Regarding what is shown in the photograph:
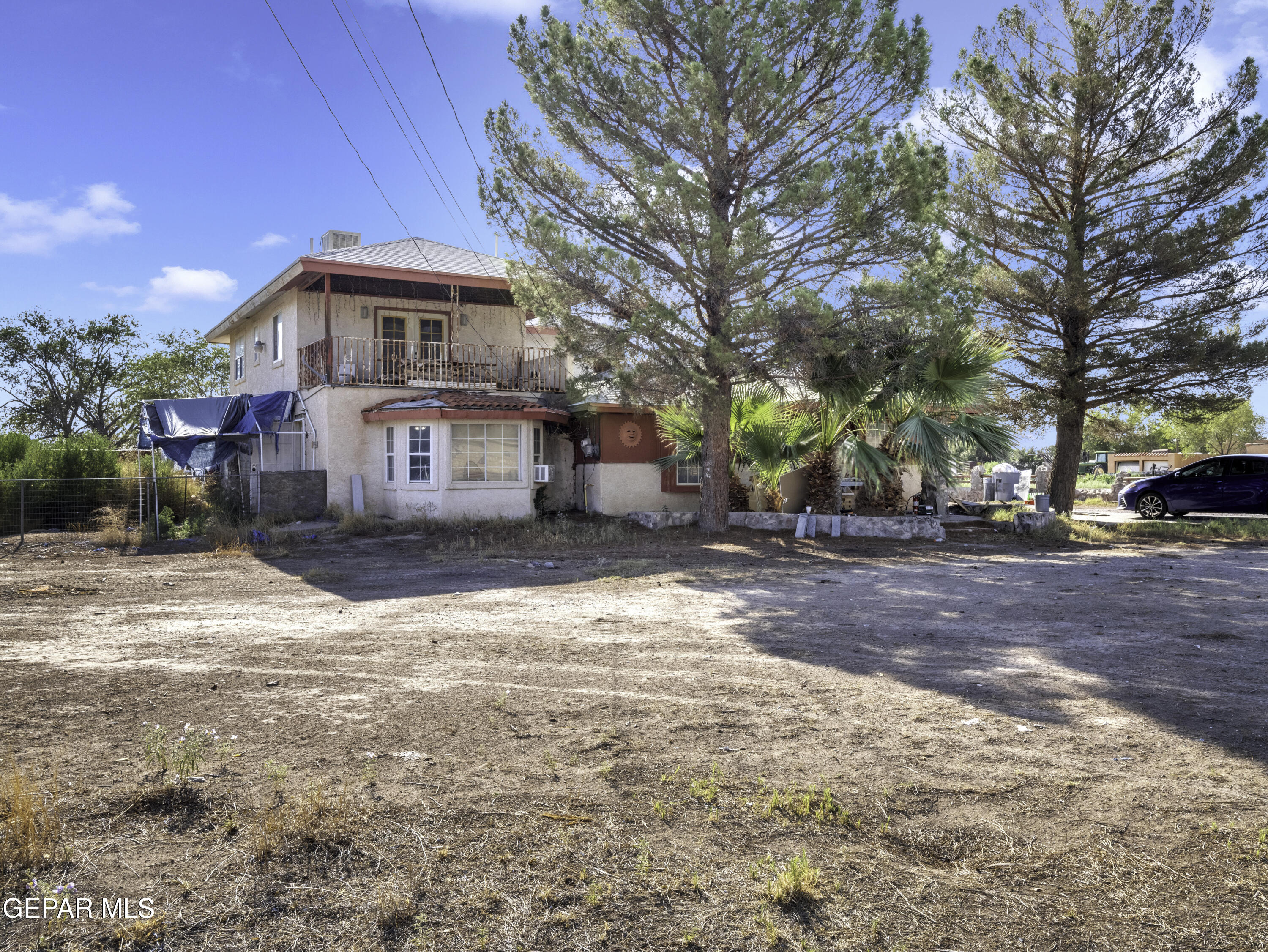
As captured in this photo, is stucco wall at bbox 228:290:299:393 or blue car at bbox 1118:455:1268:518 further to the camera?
stucco wall at bbox 228:290:299:393

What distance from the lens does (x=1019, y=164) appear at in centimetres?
1817

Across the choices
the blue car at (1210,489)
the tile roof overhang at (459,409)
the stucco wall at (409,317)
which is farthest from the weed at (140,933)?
the blue car at (1210,489)

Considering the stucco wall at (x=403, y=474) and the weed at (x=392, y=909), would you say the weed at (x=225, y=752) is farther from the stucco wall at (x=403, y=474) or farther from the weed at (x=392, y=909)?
the stucco wall at (x=403, y=474)

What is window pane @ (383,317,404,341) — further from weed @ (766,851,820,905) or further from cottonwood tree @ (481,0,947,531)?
weed @ (766,851,820,905)

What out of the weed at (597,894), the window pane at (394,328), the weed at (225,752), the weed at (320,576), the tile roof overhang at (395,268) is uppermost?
the tile roof overhang at (395,268)

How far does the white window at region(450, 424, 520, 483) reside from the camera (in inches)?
694

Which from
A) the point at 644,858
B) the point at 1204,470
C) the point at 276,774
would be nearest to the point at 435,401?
the point at 276,774

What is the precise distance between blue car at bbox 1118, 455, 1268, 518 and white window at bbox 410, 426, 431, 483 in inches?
654

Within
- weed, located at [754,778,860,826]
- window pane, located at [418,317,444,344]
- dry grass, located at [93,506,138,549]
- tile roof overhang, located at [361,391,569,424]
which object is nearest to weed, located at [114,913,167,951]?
weed, located at [754,778,860,826]

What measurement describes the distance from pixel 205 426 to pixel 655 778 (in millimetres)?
17034

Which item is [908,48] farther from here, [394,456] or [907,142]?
[394,456]

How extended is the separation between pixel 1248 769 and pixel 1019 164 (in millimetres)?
17380

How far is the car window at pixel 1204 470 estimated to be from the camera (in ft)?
61.9

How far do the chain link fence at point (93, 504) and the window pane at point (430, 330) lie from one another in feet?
19.6
